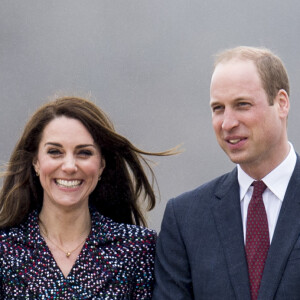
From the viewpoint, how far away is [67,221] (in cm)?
364

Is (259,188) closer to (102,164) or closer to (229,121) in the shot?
(229,121)

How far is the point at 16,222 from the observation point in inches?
144

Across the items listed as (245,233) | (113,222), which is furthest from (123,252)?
(245,233)

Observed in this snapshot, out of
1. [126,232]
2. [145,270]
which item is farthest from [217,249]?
[126,232]

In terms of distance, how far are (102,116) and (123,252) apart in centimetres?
70

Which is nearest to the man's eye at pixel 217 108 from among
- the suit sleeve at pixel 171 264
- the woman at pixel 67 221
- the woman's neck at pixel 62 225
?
the suit sleeve at pixel 171 264

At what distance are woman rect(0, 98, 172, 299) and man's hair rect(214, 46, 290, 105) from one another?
0.81 m

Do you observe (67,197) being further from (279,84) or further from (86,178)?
(279,84)

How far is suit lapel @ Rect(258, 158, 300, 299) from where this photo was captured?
9.71ft

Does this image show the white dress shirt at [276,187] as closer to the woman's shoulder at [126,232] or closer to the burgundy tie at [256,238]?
the burgundy tie at [256,238]

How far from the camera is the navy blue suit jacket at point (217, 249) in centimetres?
297

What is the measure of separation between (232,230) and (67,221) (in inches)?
36.1

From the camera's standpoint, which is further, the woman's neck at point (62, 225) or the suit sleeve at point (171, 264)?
the woman's neck at point (62, 225)

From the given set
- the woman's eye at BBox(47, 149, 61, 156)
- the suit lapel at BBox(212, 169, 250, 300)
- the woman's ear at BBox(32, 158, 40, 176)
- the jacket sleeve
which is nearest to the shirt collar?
the suit lapel at BBox(212, 169, 250, 300)
